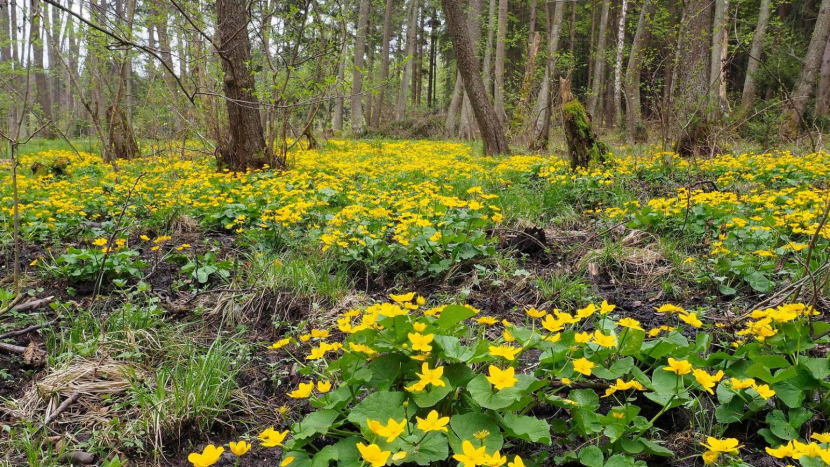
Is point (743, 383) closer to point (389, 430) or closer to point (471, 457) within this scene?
point (471, 457)

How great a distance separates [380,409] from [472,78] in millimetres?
7444

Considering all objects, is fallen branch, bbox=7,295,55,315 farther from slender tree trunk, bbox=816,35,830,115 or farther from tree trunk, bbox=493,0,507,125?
slender tree trunk, bbox=816,35,830,115

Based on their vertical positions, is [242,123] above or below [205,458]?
above

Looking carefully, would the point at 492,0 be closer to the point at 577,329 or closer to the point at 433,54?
the point at 433,54

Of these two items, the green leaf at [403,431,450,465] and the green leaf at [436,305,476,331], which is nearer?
the green leaf at [403,431,450,465]

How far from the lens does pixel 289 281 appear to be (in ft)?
9.04

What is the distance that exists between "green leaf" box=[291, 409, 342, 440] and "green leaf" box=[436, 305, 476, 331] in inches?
16.8

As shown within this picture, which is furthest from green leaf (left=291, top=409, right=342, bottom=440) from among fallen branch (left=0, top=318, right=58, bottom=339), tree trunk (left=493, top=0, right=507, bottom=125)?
tree trunk (left=493, top=0, right=507, bottom=125)

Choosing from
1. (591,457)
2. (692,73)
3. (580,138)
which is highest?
(692,73)

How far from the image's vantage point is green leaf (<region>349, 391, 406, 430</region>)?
1339 millimetres

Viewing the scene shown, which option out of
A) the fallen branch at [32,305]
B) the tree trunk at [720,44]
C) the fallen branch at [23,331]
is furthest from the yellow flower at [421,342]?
the tree trunk at [720,44]

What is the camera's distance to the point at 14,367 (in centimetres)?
205

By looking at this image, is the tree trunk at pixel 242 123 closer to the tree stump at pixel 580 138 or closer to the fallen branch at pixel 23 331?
the tree stump at pixel 580 138

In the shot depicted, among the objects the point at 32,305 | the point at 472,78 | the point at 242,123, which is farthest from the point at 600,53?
the point at 32,305
